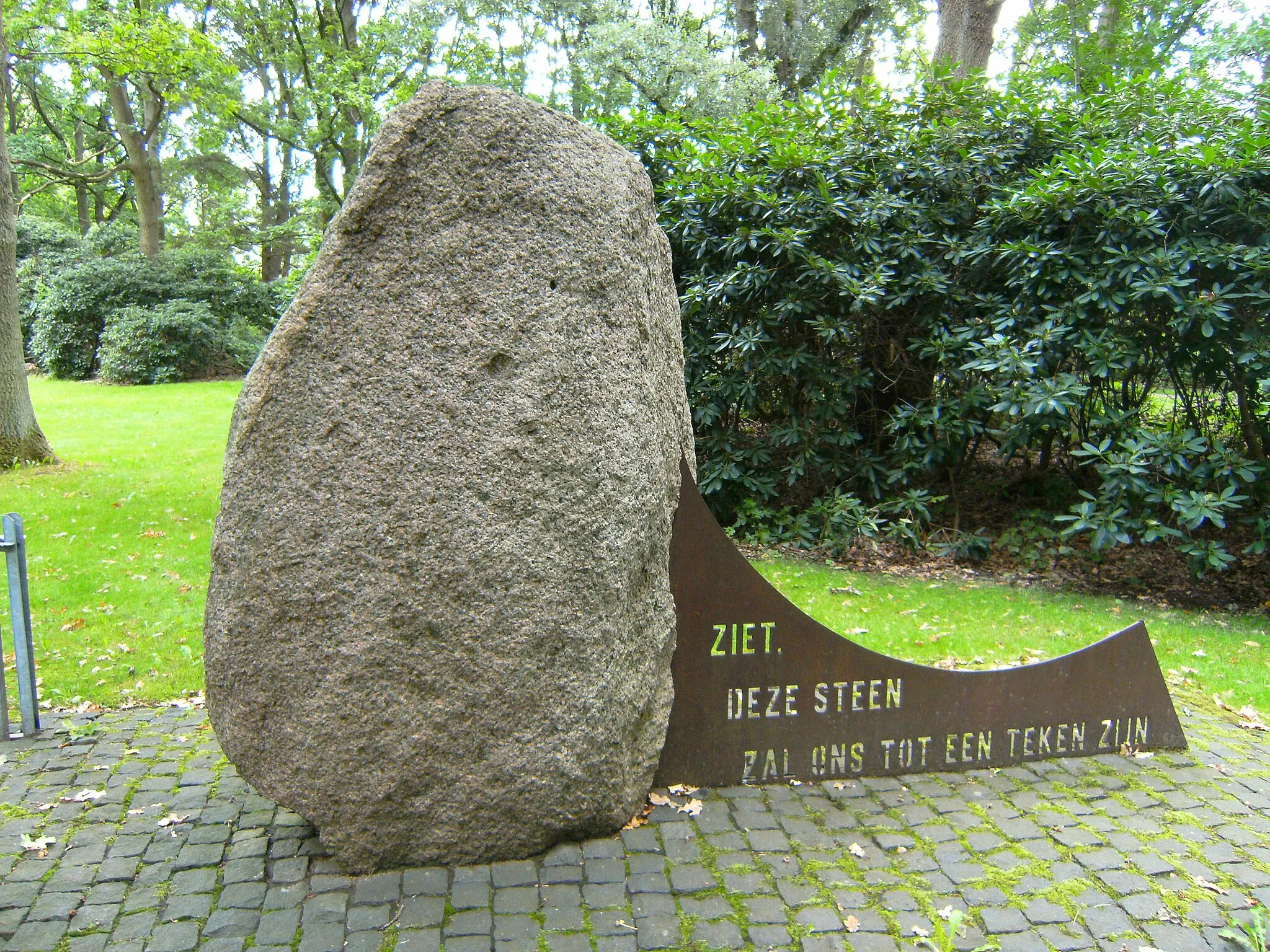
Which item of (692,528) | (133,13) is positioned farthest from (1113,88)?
(133,13)

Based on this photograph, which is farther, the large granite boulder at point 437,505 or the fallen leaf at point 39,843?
the fallen leaf at point 39,843

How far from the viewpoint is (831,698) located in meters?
3.77

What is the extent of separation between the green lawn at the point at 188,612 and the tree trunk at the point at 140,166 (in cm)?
1358

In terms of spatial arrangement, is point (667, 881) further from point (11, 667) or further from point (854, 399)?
point (854, 399)

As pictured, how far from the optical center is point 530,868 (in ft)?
10.4

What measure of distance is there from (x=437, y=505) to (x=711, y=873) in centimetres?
163

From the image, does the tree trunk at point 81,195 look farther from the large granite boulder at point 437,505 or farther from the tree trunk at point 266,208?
the large granite boulder at point 437,505

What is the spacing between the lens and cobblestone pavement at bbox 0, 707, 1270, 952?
112 inches

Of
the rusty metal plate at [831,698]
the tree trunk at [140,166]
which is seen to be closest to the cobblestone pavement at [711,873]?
the rusty metal plate at [831,698]

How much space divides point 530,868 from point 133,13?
1247cm

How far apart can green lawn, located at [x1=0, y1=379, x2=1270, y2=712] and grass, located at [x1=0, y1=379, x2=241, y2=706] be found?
1cm

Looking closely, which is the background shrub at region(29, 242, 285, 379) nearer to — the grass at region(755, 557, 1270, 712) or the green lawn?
the green lawn

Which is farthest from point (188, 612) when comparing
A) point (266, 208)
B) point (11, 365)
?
point (266, 208)

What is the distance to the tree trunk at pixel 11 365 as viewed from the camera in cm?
897
